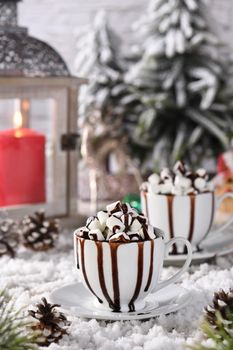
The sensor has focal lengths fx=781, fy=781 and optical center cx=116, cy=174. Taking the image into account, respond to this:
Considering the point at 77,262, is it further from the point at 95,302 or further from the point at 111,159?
the point at 111,159

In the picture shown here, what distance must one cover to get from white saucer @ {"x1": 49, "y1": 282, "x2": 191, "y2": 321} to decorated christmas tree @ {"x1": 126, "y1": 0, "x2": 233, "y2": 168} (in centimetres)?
199

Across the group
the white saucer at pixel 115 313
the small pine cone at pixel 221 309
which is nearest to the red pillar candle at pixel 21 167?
the white saucer at pixel 115 313

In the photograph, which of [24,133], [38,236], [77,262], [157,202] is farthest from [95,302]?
[24,133]

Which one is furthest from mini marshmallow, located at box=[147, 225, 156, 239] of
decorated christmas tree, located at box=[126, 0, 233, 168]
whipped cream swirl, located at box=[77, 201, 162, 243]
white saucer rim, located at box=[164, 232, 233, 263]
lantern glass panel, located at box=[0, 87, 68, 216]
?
decorated christmas tree, located at box=[126, 0, 233, 168]

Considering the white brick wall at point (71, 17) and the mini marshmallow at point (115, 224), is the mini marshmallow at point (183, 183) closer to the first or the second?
the mini marshmallow at point (115, 224)

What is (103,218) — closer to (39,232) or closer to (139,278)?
(139,278)

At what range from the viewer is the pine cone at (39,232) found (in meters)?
1.53

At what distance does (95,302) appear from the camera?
1.07 m

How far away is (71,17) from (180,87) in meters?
0.79

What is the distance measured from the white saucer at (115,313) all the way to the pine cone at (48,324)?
7 centimetres

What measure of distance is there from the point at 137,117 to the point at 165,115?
127 mm

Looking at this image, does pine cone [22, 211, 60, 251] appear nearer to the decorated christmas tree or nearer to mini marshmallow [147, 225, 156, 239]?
mini marshmallow [147, 225, 156, 239]

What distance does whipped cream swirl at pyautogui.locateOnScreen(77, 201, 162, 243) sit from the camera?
40.1 inches

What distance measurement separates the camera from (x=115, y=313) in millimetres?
1040
